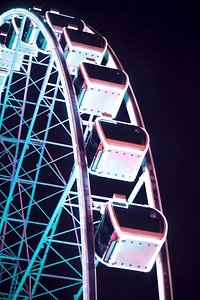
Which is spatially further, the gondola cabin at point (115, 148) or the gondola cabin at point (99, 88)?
the gondola cabin at point (99, 88)

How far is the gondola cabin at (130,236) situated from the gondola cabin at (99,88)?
1.93 meters

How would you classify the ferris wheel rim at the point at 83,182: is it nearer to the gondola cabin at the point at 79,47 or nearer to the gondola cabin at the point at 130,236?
the gondola cabin at the point at 79,47

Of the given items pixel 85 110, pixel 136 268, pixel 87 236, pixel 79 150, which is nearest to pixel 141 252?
pixel 136 268

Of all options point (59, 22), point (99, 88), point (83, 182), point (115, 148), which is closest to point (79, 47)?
point (99, 88)

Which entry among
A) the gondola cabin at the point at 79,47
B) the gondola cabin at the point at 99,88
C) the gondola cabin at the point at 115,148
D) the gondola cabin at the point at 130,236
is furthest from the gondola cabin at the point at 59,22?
the gondola cabin at the point at 130,236

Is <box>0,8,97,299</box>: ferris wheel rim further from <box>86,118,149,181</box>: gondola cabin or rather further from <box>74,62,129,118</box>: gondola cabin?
<box>86,118,149,181</box>: gondola cabin

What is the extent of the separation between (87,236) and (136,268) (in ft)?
3.66

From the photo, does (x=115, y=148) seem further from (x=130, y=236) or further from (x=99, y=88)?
(x=130, y=236)

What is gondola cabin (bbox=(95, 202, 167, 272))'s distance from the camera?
5988 mm

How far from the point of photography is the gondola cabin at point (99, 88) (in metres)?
7.43

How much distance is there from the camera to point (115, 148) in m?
6.73

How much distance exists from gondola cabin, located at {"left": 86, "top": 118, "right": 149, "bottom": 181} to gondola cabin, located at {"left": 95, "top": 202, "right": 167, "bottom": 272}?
29.6 inches

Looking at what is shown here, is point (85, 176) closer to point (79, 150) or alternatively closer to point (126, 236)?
point (79, 150)

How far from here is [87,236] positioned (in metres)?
5.53
